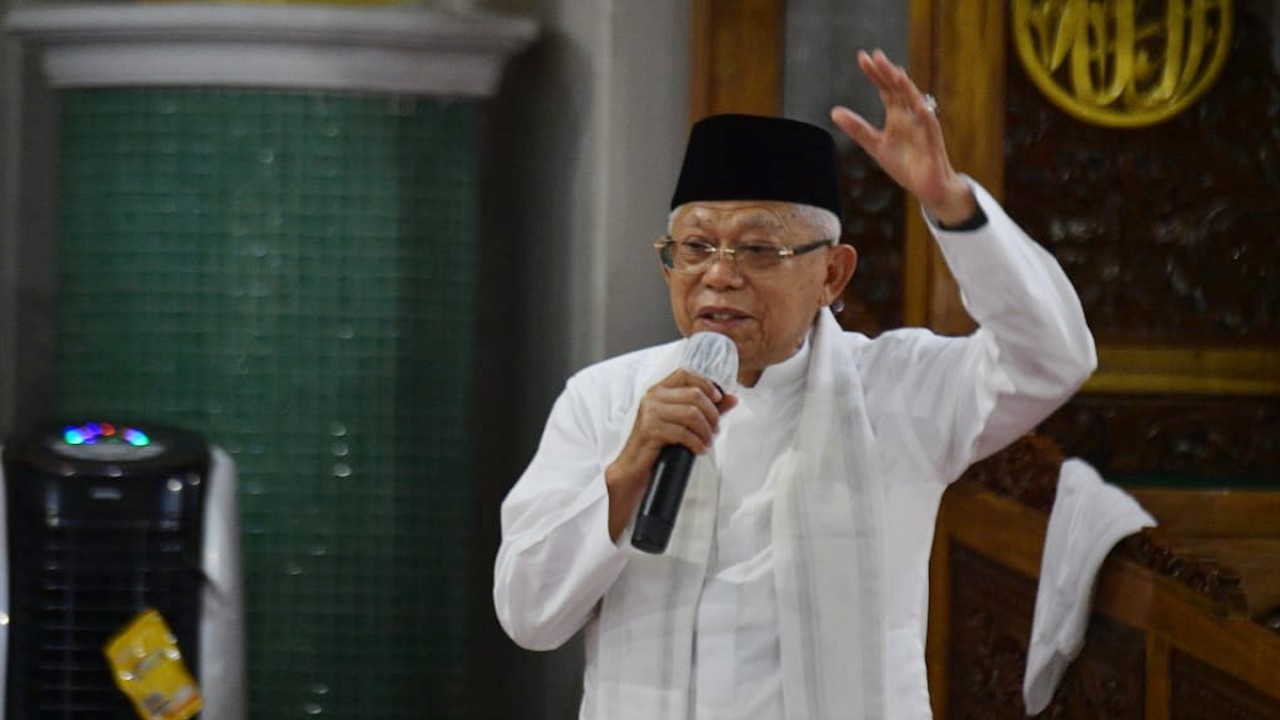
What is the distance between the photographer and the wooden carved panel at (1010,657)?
3.51m

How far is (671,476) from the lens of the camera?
→ 95.5 inches

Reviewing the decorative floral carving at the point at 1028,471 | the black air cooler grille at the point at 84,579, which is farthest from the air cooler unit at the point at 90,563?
the decorative floral carving at the point at 1028,471

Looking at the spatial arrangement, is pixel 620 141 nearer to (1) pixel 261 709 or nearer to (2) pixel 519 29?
(2) pixel 519 29

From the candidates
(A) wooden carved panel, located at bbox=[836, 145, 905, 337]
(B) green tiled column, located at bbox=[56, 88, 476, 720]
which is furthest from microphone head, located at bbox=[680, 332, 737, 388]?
(B) green tiled column, located at bbox=[56, 88, 476, 720]

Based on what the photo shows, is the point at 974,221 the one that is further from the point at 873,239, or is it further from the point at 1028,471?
the point at 873,239

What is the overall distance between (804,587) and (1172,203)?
67.0 inches

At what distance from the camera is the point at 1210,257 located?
4086 mm

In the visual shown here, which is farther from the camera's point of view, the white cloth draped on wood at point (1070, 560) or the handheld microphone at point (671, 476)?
the white cloth draped on wood at point (1070, 560)

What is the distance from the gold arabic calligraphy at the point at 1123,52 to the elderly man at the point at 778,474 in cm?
136

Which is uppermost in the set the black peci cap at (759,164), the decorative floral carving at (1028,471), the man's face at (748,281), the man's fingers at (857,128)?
the man's fingers at (857,128)

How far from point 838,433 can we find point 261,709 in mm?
2467

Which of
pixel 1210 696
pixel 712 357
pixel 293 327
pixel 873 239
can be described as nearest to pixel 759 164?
pixel 712 357

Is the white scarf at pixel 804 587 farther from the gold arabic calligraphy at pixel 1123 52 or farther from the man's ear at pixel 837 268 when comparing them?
the gold arabic calligraphy at pixel 1123 52

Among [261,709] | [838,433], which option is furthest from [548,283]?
[838,433]
